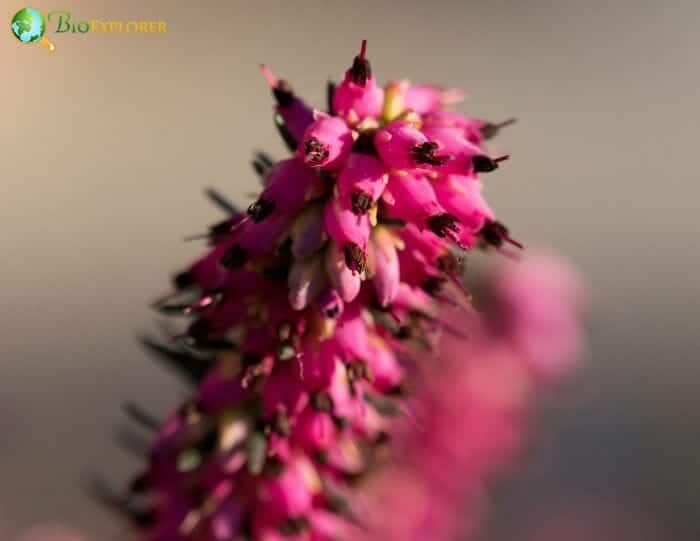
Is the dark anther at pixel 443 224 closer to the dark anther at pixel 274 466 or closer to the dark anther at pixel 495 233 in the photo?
the dark anther at pixel 495 233

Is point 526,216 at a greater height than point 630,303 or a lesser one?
greater

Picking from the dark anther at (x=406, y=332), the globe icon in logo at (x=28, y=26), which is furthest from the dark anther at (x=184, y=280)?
the globe icon in logo at (x=28, y=26)

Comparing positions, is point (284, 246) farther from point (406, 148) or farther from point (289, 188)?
point (406, 148)

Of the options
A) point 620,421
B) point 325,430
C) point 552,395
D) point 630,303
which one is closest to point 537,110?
point 630,303

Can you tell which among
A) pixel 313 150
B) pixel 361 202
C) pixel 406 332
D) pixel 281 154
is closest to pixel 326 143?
pixel 313 150

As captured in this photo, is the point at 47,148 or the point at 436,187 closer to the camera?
the point at 436,187

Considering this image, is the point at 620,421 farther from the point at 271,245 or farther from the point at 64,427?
the point at 271,245
